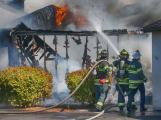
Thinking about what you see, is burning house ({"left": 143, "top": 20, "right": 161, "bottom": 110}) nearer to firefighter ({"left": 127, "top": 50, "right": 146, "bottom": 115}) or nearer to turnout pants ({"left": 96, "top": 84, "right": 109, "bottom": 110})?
firefighter ({"left": 127, "top": 50, "right": 146, "bottom": 115})

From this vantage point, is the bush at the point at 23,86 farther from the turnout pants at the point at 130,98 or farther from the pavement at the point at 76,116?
the turnout pants at the point at 130,98

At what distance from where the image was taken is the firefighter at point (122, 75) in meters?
15.1

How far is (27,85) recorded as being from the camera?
625 inches

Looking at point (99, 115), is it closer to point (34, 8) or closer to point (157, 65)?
point (157, 65)

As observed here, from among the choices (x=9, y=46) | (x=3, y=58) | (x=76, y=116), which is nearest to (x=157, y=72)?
(x=76, y=116)

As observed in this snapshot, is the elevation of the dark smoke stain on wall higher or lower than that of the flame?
lower

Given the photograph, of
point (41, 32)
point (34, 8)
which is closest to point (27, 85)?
point (41, 32)

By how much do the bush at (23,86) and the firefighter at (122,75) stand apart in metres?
2.26

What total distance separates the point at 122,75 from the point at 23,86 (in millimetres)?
2944

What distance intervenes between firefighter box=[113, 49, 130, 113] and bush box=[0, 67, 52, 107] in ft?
7.40

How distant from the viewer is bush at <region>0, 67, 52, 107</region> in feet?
51.8

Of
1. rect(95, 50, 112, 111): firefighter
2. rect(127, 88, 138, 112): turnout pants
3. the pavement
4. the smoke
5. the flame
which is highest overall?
the flame

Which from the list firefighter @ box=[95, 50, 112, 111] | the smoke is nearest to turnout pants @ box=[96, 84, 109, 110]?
firefighter @ box=[95, 50, 112, 111]

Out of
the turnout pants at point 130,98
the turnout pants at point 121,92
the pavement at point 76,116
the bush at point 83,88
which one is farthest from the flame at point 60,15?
the turnout pants at point 130,98
